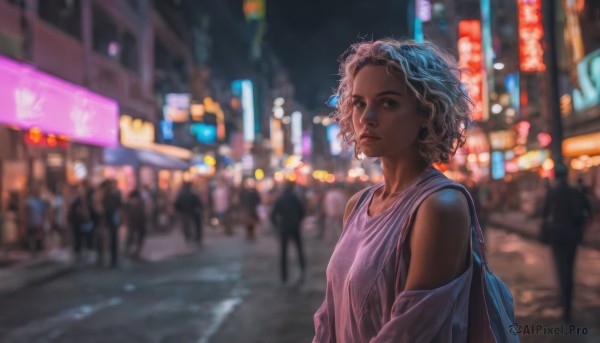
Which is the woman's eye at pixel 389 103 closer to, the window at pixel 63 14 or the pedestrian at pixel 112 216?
the pedestrian at pixel 112 216

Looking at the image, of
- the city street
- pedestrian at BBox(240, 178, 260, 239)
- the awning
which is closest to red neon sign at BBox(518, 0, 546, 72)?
the city street

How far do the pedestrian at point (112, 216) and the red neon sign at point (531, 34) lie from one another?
58.0ft

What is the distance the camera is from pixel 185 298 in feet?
33.0

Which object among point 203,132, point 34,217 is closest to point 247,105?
point 203,132

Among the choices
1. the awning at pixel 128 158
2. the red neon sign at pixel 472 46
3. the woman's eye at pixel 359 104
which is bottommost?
the woman's eye at pixel 359 104

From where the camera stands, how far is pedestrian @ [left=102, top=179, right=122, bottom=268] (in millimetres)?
15008

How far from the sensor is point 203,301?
974cm

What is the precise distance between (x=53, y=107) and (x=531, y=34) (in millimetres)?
18417

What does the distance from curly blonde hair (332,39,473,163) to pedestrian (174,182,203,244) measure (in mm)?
17683

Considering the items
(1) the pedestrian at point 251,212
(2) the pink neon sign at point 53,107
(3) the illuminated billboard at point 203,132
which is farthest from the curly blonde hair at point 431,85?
(3) the illuminated billboard at point 203,132

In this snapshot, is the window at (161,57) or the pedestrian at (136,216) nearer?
the pedestrian at (136,216)

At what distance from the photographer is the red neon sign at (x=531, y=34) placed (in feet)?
84.2

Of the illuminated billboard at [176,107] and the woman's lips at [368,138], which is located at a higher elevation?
the illuminated billboard at [176,107]

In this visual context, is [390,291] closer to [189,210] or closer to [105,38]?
[189,210]
